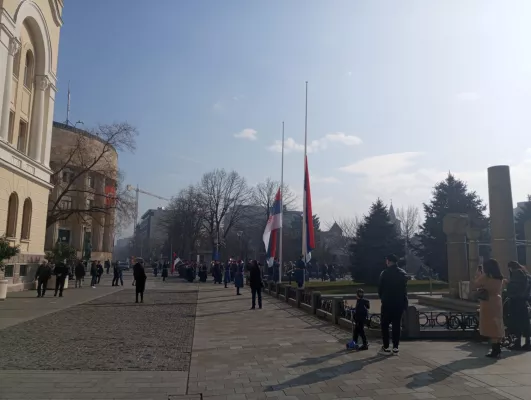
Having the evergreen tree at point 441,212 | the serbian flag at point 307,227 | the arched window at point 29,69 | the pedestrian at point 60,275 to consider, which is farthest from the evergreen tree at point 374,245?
the arched window at point 29,69

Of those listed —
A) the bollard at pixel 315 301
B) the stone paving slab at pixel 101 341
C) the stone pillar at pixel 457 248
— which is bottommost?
the stone paving slab at pixel 101 341

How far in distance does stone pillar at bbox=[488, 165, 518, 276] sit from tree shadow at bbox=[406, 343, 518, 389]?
7.01m

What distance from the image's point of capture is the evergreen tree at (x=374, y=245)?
35.8m

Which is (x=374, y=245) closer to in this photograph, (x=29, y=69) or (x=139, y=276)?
(x=139, y=276)

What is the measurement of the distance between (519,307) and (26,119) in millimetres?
27233

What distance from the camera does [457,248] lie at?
2095 cm

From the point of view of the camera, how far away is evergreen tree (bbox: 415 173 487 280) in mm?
38925

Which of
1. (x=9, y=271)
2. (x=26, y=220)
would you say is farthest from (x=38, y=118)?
(x=9, y=271)

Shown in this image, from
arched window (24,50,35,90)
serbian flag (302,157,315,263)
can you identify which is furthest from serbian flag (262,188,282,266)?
arched window (24,50,35,90)

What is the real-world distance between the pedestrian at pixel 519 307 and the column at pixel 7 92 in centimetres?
2279

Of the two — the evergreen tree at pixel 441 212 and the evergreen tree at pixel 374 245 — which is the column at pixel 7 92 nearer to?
the evergreen tree at pixel 374 245

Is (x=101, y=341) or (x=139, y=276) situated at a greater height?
(x=139, y=276)

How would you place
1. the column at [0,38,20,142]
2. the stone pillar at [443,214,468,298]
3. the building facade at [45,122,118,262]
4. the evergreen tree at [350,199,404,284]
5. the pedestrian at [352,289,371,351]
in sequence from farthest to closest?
1. the building facade at [45,122,118,262]
2. the evergreen tree at [350,199,404,284]
3. the column at [0,38,20,142]
4. the stone pillar at [443,214,468,298]
5. the pedestrian at [352,289,371,351]

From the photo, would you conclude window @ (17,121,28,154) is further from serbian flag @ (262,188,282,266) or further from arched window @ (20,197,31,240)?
serbian flag @ (262,188,282,266)
